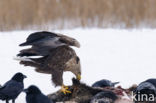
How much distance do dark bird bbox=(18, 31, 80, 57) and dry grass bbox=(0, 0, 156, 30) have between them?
5425 millimetres

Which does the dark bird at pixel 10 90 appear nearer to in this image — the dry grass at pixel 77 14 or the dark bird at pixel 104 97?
→ the dark bird at pixel 104 97

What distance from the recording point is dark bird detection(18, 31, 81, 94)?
377 cm

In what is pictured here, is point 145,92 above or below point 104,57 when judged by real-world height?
above

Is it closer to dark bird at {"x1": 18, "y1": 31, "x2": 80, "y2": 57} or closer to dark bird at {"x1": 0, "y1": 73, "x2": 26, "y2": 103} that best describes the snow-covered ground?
dark bird at {"x1": 0, "y1": 73, "x2": 26, "y2": 103}

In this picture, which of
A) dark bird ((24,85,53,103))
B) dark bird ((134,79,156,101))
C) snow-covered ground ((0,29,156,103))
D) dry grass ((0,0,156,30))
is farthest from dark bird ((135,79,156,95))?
dry grass ((0,0,156,30))

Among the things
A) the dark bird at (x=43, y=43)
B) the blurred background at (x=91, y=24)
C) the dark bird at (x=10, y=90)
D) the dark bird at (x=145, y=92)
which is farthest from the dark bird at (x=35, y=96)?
the blurred background at (x=91, y=24)

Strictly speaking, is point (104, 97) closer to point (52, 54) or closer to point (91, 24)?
point (52, 54)

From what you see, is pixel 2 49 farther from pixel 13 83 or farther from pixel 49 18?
pixel 13 83

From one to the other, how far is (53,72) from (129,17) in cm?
617

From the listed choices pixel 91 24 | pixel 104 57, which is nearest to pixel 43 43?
pixel 104 57

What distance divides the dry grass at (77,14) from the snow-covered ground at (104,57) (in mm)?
395

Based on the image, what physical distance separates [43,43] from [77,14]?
5781 mm

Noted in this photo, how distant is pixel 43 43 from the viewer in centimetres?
378

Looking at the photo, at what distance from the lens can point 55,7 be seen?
9.49 metres
